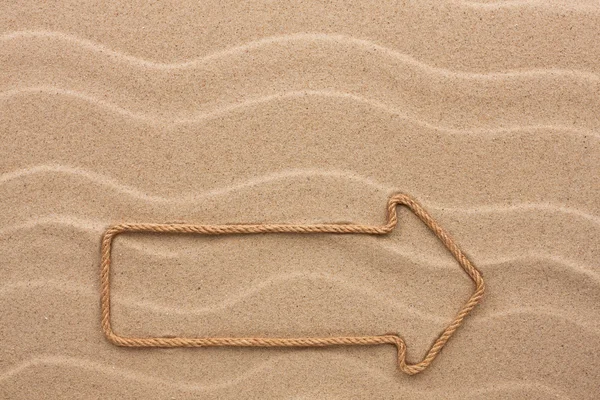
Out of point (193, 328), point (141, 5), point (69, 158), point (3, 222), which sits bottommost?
point (193, 328)

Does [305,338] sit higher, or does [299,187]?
[299,187]

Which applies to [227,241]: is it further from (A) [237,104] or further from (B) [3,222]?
(B) [3,222]

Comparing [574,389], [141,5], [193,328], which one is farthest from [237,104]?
[574,389]
